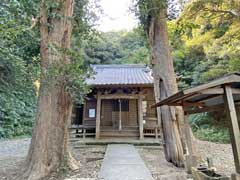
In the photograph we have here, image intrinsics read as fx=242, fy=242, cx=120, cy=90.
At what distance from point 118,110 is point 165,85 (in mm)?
5872

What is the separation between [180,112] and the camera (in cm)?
633

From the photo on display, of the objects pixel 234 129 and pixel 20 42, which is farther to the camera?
pixel 20 42

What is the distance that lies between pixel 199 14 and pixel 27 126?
37.7ft

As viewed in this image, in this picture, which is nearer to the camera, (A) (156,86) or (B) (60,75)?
(B) (60,75)

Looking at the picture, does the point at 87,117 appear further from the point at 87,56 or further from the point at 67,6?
the point at 87,56

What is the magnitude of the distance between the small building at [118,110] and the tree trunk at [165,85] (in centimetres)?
337

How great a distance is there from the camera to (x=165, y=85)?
646 centimetres

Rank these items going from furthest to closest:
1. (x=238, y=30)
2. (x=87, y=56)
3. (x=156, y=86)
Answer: (x=87, y=56) → (x=238, y=30) → (x=156, y=86)

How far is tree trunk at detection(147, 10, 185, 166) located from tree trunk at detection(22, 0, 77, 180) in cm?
246

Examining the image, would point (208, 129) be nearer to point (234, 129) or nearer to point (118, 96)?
point (118, 96)

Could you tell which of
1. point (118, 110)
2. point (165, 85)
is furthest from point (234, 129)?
point (118, 110)

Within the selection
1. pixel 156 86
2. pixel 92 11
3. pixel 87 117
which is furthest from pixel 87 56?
A: pixel 156 86

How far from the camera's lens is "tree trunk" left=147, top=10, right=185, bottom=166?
20.2 ft

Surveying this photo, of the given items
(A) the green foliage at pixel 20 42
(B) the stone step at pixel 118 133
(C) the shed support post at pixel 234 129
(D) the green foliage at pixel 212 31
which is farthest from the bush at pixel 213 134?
(C) the shed support post at pixel 234 129
